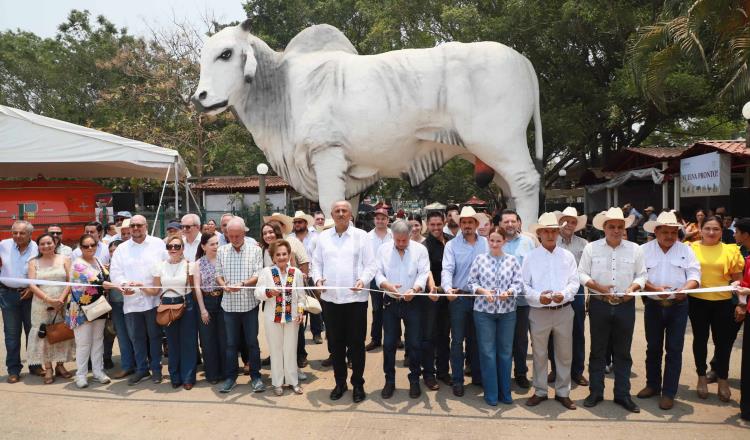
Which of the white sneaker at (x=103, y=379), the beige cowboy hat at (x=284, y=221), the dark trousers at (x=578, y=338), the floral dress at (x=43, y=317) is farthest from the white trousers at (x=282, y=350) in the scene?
the dark trousers at (x=578, y=338)

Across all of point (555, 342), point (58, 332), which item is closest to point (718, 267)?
point (555, 342)

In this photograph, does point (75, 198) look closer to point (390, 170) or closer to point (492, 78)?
point (390, 170)

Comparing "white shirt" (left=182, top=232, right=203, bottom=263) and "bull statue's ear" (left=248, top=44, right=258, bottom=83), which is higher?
"bull statue's ear" (left=248, top=44, right=258, bottom=83)

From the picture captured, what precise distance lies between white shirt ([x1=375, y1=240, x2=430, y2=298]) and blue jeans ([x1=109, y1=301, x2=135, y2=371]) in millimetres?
2703

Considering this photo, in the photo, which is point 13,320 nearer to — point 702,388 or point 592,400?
point 592,400

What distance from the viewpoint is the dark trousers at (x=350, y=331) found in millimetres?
4750

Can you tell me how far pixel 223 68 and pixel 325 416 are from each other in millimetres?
4590

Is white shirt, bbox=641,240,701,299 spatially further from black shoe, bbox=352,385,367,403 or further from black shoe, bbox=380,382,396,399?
black shoe, bbox=352,385,367,403

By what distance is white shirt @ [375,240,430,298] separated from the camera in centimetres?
477

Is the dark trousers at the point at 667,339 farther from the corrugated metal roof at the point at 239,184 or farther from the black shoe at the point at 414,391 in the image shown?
the corrugated metal roof at the point at 239,184

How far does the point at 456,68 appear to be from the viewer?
706 centimetres

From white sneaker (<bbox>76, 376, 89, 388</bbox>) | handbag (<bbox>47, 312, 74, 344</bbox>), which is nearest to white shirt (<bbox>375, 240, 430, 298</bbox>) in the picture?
white sneaker (<bbox>76, 376, 89, 388</bbox>)

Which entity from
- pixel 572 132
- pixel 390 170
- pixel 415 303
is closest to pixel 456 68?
pixel 390 170

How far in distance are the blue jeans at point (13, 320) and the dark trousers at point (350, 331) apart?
125 inches
